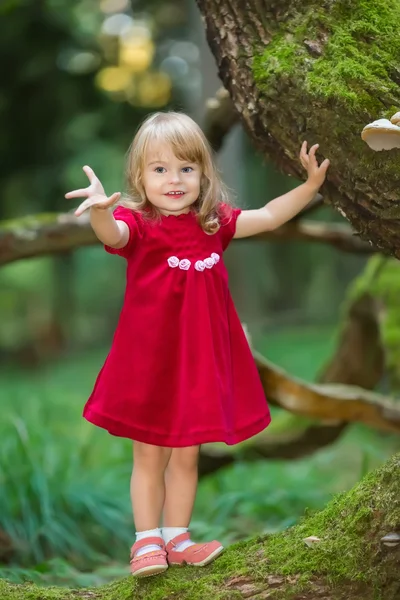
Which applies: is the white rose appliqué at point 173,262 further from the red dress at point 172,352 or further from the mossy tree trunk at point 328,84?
the mossy tree trunk at point 328,84

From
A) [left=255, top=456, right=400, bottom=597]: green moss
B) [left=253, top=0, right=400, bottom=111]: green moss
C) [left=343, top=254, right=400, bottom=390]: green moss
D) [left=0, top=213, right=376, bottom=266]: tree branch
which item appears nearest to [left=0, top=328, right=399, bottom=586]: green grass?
[left=343, top=254, right=400, bottom=390]: green moss

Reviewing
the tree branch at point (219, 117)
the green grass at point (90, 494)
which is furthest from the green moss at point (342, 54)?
the green grass at point (90, 494)

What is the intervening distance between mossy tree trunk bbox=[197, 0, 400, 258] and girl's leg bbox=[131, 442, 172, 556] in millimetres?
724

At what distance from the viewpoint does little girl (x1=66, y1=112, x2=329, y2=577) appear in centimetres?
177

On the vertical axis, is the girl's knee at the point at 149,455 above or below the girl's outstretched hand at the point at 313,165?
below

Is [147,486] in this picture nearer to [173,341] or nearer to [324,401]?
[173,341]

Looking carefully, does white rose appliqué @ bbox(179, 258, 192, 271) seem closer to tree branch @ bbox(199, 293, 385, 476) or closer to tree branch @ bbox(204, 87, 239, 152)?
tree branch @ bbox(204, 87, 239, 152)

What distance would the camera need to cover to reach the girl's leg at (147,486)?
1825mm

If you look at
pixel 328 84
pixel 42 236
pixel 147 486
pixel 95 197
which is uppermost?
pixel 328 84

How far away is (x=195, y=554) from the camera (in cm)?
174

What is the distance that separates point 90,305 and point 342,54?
11.8 m

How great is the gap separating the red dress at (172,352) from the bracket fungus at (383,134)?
1.72ft

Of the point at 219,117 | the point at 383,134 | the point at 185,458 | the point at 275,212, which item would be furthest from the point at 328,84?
the point at 219,117

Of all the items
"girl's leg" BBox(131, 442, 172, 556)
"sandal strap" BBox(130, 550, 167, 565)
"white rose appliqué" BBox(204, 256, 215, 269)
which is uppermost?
"white rose appliqué" BBox(204, 256, 215, 269)
